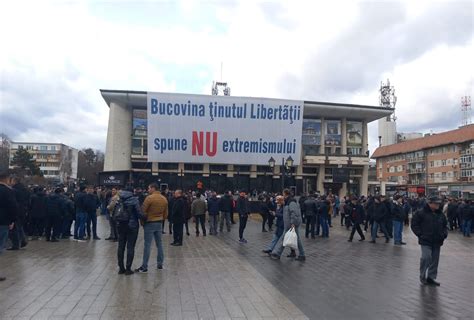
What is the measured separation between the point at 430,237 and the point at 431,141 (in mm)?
81004

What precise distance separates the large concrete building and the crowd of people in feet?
103

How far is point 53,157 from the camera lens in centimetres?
12062

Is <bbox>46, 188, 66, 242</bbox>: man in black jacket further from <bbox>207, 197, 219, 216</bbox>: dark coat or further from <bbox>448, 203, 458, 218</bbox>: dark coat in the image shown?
<bbox>448, 203, 458, 218</bbox>: dark coat

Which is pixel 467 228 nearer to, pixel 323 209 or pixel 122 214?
Result: pixel 323 209

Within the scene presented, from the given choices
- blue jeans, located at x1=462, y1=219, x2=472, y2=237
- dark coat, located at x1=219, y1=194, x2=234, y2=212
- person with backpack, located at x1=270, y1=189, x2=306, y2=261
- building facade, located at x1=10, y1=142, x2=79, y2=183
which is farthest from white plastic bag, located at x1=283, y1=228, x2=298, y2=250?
building facade, located at x1=10, y1=142, x2=79, y2=183

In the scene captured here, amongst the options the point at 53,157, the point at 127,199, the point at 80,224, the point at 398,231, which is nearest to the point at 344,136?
the point at 398,231

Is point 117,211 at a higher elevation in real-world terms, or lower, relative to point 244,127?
lower

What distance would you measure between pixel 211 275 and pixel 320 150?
50.7 meters

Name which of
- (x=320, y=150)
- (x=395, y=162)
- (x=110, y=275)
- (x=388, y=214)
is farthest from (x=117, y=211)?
(x=395, y=162)

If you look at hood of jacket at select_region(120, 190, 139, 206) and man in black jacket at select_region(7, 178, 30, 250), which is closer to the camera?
hood of jacket at select_region(120, 190, 139, 206)

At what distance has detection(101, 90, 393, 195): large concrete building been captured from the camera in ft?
173

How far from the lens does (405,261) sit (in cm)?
1125

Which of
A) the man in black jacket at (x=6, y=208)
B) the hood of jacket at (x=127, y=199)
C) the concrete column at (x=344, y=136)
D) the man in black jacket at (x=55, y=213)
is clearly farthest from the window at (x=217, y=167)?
the man in black jacket at (x=6, y=208)

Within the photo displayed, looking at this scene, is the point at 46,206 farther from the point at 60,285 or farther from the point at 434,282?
the point at 434,282
